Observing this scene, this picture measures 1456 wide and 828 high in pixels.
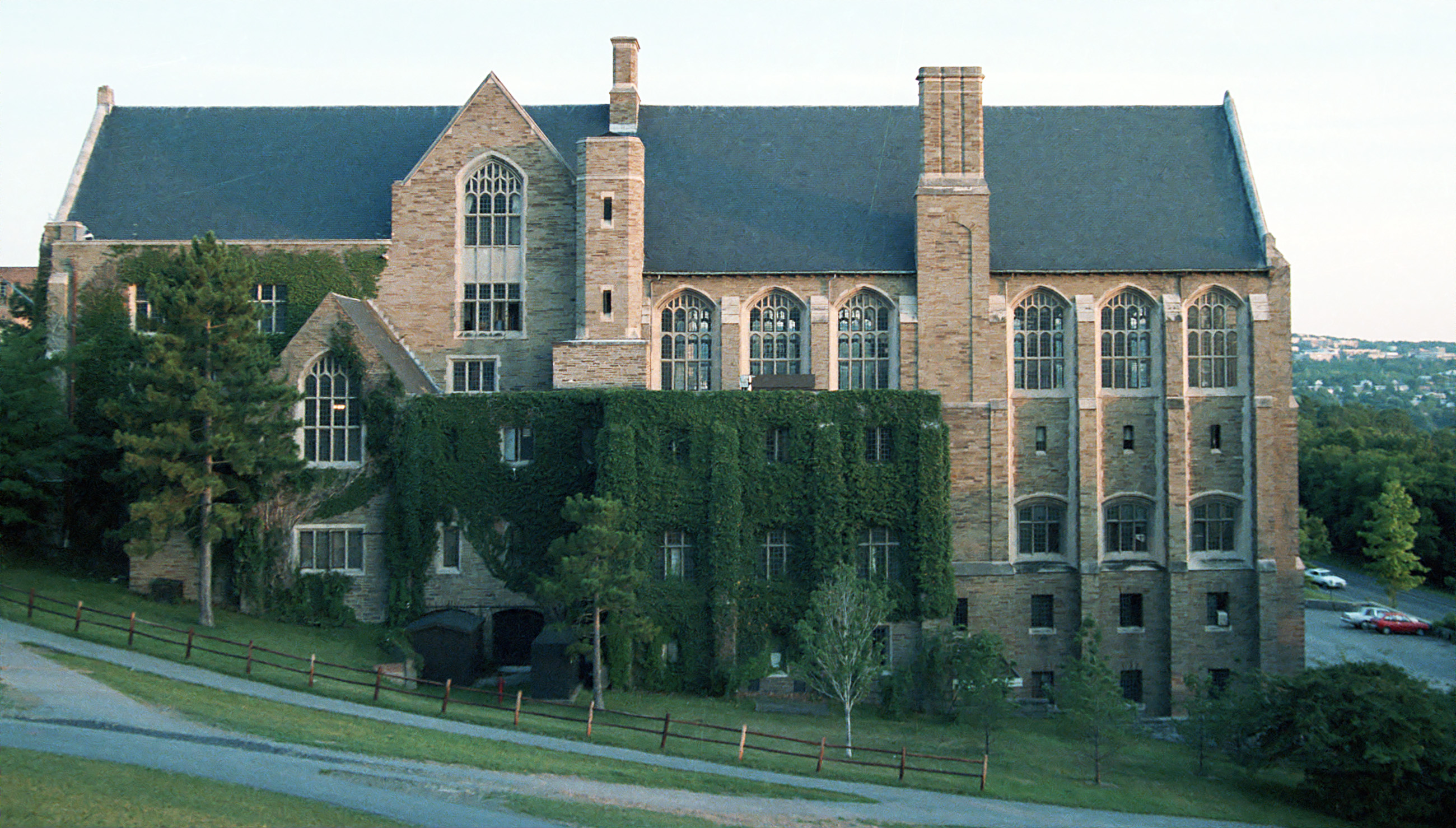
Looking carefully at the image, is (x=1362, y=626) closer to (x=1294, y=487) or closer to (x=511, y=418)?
(x=1294, y=487)

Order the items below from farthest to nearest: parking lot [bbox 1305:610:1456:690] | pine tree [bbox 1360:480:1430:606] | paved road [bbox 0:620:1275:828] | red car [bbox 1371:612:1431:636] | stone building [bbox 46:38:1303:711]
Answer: pine tree [bbox 1360:480:1430:606]
red car [bbox 1371:612:1431:636]
parking lot [bbox 1305:610:1456:690]
stone building [bbox 46:38:1303:711]
paved road [bbox 0:620:1275:828]

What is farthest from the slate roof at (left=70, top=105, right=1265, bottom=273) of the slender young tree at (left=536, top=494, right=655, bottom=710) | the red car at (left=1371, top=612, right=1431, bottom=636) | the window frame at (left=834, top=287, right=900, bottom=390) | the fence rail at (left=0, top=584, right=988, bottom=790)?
the red car at (left=1371, top=612, right=1431, bottom=636)

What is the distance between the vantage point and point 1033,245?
38.6 metres

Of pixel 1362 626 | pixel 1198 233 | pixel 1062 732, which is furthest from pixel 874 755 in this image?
pixel 1362 626

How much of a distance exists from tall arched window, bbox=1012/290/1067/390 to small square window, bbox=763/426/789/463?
29.9 ft

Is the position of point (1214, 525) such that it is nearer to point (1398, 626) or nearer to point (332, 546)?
point (1398, 626)

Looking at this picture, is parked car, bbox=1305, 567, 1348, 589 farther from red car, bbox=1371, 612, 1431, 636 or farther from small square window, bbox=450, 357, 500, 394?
small square window, bbox=450, 357, 500, 394

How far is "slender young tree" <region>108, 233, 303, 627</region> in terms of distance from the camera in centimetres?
3052

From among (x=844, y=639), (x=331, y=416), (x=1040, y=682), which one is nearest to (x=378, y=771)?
(x=844, y=639)

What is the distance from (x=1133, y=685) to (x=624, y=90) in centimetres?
2686

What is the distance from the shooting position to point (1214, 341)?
126 ft

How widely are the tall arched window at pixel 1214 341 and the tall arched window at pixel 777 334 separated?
13.2 metres

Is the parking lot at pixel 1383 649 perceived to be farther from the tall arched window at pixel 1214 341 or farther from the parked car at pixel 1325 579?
the parked car at pixel 1325 579

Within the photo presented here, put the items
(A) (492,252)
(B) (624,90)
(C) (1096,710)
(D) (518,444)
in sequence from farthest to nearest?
(B) (624,90)
(A) (492,252)
(D) (518,444)
(C) (1096,710)
